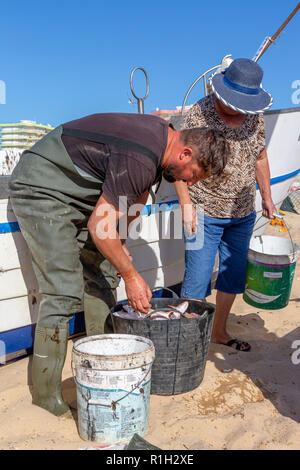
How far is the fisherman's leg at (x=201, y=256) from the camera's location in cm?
310

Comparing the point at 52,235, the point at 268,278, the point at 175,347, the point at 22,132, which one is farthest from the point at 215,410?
the point at 22,132

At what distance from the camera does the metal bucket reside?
2557mm

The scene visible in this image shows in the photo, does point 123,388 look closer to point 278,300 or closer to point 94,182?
point 94,182

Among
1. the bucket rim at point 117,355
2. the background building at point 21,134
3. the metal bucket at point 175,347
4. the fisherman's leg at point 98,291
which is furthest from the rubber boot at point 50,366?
the background building at point 21,134

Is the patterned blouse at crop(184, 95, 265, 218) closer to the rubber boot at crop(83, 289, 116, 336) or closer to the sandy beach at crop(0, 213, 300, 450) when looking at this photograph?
the rubber boot at crop(83, 289, 116, 336)

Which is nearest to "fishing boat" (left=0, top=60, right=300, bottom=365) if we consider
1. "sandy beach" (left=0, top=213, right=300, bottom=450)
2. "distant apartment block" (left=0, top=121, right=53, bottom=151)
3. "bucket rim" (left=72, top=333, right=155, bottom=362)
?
"sandy beach" (left=0, top=213, right=300, bottom=450)

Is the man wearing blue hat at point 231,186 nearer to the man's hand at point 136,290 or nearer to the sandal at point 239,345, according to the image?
the sandal at point 239,345

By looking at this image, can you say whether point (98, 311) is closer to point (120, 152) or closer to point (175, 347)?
point (175, 347)

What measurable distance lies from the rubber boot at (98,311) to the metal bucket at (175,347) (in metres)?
0.26

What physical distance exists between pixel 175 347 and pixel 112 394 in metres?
0.64

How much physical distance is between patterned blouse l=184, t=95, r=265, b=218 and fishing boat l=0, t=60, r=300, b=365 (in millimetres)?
687

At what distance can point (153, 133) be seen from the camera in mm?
2125

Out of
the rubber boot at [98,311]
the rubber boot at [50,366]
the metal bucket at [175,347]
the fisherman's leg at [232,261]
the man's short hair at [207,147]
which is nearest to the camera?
the man's short hair at [207,147]

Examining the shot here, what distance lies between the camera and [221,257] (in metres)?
3.35
